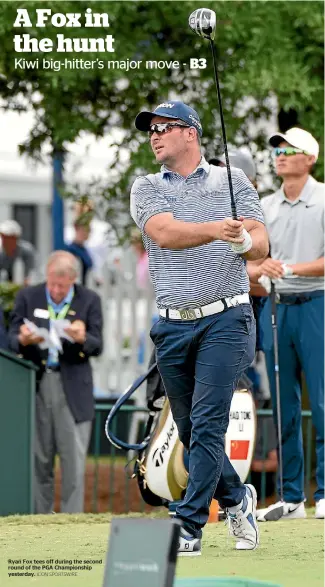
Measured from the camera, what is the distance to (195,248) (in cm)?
630

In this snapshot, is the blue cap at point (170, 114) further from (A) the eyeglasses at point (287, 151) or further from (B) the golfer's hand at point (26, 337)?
(B) the golfer's hand at point (26, 337)

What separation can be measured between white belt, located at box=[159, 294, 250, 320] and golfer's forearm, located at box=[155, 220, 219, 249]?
31cm

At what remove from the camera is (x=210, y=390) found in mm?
6246

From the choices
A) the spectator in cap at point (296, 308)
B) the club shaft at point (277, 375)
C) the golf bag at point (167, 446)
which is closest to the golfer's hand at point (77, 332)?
the golf bag at point (167, 446)

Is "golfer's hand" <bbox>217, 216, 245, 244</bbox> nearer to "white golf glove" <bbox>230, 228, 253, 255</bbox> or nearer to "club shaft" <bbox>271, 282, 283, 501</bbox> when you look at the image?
"white golf glove" <bbox>230, 228, 253, 255</bbox>

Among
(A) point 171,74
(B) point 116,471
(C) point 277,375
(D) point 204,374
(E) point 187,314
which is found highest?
(A) point 171,74

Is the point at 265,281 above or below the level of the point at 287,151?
below

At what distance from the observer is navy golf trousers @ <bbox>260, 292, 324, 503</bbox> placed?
834cm

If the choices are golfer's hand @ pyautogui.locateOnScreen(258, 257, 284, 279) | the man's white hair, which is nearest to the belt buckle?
golfer's hand @ pyautogui.locateOnScreen(258, 257, 284, 279)

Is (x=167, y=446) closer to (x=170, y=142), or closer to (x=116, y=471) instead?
(x=170, y=142)

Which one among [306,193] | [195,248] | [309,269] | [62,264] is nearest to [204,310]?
[195,248]

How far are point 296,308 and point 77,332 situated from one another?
86.1 inches

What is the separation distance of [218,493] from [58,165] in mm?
6614

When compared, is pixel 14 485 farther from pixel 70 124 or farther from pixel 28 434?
pixel 70 124
